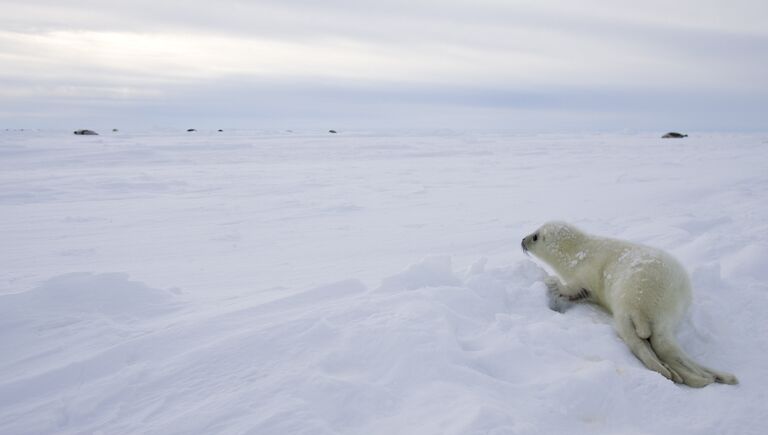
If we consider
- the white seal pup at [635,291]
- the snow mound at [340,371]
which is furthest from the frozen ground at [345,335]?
the white seal pup at [635,291]

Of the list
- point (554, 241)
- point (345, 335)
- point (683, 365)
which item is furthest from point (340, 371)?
point (554, 241)

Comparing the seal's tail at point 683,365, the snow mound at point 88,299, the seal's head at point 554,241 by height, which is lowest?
the snow mound at point 88,299

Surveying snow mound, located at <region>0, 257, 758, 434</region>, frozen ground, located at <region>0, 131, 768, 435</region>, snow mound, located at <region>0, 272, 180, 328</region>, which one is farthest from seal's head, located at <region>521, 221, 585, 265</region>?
snow mound, located at <region>0, 272, 180, 328</region>

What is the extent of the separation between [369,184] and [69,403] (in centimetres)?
908

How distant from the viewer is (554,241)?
13.1 ft

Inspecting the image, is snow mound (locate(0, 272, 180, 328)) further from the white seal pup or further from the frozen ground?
the white seal pup

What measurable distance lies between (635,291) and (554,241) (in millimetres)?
1058

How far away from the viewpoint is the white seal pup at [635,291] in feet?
8.61

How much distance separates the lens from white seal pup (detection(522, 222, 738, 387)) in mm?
2625

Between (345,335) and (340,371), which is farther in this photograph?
(345,335)

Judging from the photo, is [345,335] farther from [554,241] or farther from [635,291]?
[554,241]

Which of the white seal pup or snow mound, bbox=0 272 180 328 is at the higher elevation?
the white seal pup

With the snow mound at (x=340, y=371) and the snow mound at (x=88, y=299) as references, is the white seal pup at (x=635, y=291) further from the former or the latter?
the snow mound at (x=88, y=299)

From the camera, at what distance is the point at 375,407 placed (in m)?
2.03
